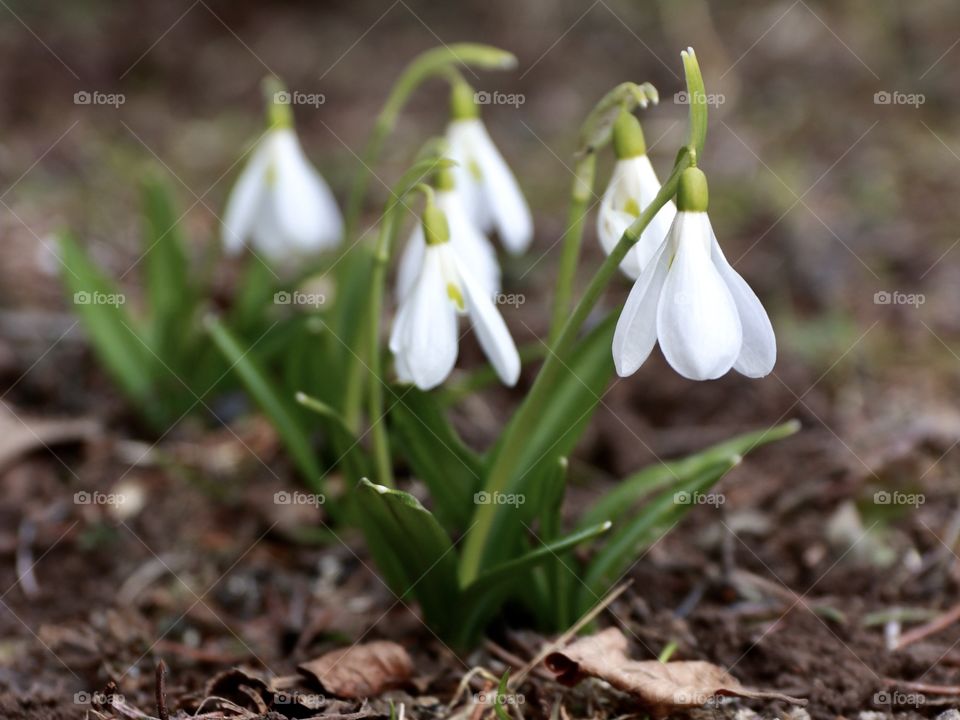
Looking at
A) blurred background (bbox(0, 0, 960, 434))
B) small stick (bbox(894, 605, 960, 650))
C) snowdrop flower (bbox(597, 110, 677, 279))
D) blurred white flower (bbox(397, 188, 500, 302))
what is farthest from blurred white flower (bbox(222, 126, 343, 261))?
small stick (bbox(894, 605, 960, 650))

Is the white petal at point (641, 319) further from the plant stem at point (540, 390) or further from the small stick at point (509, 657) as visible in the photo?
the small stick at point (509, 657)

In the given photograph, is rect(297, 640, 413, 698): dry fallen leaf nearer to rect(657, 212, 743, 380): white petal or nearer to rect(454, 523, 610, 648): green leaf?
rect(454, 523, 610, 648): green leaf

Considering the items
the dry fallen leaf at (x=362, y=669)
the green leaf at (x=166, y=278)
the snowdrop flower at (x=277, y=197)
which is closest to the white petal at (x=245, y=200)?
the snowdrop flower at (x=277, y=197)

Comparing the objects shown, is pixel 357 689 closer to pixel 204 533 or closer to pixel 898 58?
pixel 204 533

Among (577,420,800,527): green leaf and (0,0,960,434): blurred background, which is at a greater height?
(0,0,960,434): blurred background

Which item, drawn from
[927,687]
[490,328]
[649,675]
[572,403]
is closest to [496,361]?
[490,328]
